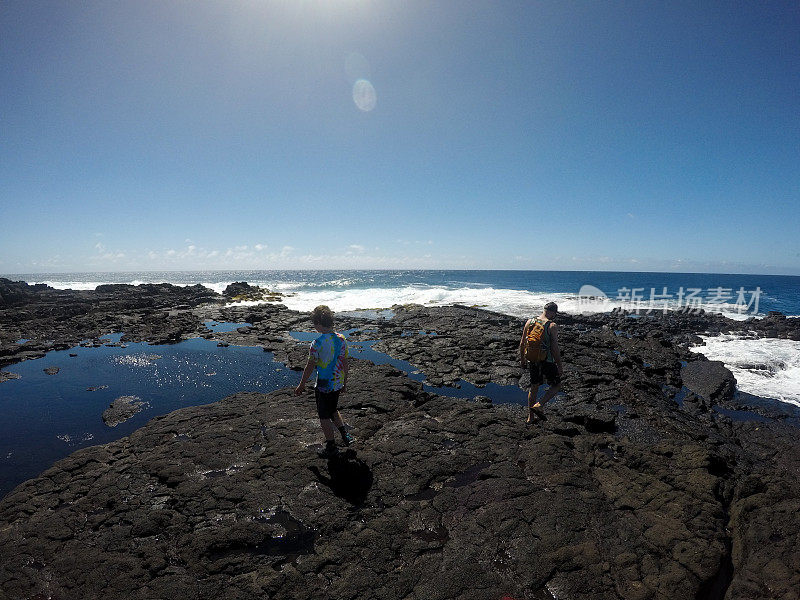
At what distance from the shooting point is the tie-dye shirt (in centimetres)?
590

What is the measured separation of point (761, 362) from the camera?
15.4 m

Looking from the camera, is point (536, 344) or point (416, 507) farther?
point (536, 344)

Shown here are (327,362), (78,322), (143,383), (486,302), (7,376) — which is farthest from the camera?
(486,302)

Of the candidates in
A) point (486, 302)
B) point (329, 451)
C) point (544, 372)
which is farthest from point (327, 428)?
point (486, 302)

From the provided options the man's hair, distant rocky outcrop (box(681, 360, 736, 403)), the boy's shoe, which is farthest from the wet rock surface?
distant rocky outcrop (box(681, 360, 736, 403))

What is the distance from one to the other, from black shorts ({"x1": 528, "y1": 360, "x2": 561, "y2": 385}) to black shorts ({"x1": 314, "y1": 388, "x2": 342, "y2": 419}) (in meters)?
4.68

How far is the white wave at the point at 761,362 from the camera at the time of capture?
12084 millimetres

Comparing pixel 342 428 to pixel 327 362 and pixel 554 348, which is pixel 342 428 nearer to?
pixel 327 362

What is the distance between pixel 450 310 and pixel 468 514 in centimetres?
2593

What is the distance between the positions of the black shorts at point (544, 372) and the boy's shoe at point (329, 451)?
187 inches

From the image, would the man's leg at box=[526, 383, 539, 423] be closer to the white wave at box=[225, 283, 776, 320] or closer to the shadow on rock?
the shadow on rock

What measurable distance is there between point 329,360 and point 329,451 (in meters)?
1.86

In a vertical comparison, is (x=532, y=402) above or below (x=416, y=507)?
above

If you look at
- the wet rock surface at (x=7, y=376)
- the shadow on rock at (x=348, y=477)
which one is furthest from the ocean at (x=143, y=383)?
the shadow on rock at (x=348, y=477)
